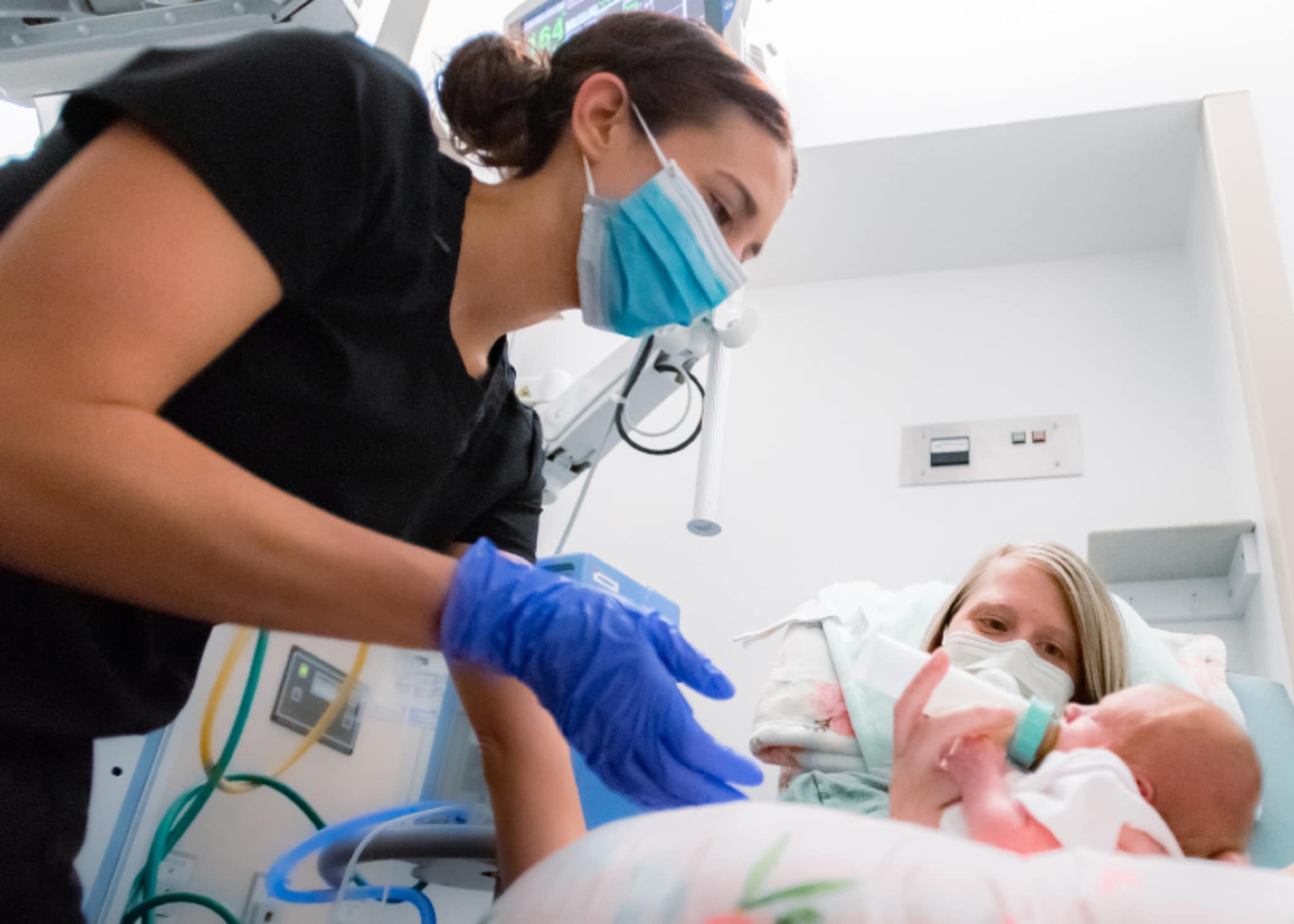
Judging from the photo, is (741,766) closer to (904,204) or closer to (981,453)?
(981,453)

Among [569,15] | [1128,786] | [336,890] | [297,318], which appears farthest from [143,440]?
[569,15]

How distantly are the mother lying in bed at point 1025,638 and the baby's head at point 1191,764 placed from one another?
0.25 metres

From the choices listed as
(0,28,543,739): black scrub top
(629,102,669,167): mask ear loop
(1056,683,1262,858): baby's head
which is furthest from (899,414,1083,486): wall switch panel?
(0,28,543,739): black scrub top

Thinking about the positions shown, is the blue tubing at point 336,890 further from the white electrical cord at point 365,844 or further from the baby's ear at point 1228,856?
the baby's ear at point 1228,856

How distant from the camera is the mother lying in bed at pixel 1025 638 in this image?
151cm

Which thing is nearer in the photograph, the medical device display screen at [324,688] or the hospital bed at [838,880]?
the hospital bed at [838,880]

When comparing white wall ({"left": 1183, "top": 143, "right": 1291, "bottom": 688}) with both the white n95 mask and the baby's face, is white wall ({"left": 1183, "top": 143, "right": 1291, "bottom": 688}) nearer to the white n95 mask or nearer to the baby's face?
the white n95 mask

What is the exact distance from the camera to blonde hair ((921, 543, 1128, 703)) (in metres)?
1.57

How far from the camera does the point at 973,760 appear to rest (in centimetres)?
112

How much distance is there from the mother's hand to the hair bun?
734 millimetres

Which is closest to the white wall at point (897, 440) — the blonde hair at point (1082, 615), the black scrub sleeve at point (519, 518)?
the blonde hair at point (1082, 615)

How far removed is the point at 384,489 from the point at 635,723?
0.35 m

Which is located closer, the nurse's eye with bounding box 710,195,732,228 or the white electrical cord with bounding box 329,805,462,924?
the nurse's eye with bounding box 710,195,732,228

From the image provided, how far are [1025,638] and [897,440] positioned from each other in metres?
1.18
